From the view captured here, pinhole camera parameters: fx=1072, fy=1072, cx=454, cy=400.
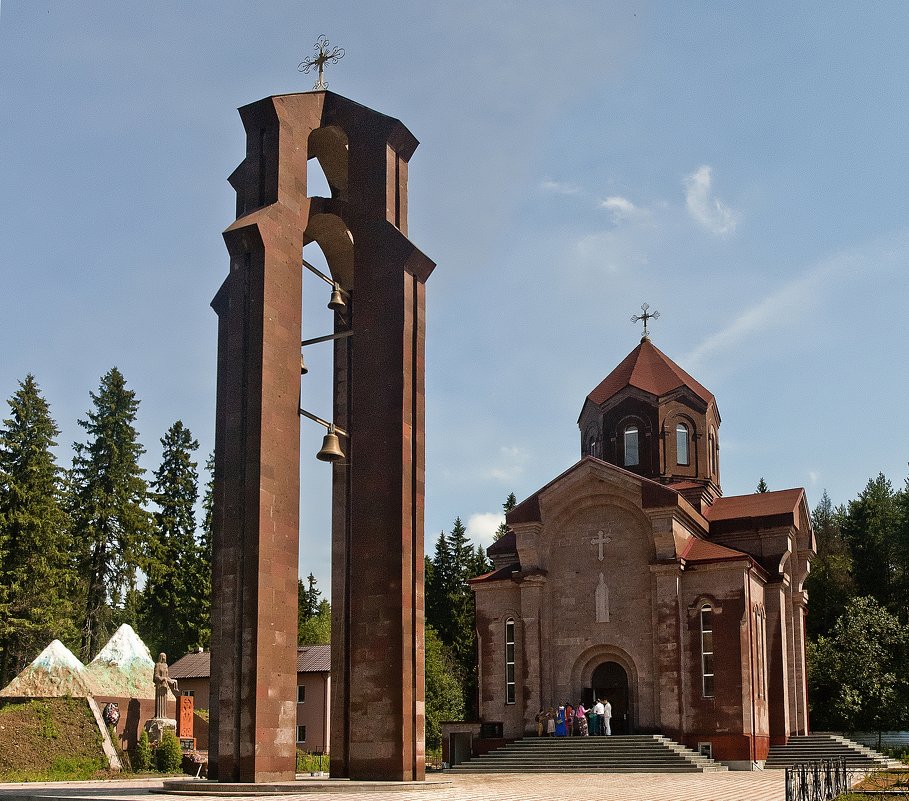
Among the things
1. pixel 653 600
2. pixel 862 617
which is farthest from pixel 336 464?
pixel 862 617

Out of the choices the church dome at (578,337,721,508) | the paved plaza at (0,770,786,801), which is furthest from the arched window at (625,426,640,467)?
the paved plaza at (0,770,786,801)

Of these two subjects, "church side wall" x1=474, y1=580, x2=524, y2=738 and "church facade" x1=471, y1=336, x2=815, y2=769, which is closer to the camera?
"church facade" x1=471, y1=336, x2=815, y2=769

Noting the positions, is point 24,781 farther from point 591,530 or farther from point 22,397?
point 22,397

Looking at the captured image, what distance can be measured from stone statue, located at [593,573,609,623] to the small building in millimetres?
14520

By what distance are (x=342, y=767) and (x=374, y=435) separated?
16.5ft

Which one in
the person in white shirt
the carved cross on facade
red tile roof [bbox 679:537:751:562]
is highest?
the carved cross on facade

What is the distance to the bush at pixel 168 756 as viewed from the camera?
27078mm

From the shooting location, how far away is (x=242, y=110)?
17188mm

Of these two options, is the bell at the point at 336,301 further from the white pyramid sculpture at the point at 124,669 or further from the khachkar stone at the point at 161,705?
the white pyramid sculpture at the point at 124,669

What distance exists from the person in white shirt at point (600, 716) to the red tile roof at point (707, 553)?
16.5 ft

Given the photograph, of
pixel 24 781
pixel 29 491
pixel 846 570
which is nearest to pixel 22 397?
pixel 29 491

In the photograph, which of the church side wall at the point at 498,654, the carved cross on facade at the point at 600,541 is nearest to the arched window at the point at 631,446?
the carved cross on facade at the point at 600,541

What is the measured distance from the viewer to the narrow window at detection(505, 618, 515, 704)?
3388 centimetres

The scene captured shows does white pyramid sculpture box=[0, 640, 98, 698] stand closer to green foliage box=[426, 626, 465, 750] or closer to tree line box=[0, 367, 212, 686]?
tree line box=[0, 367, 212, 686]
